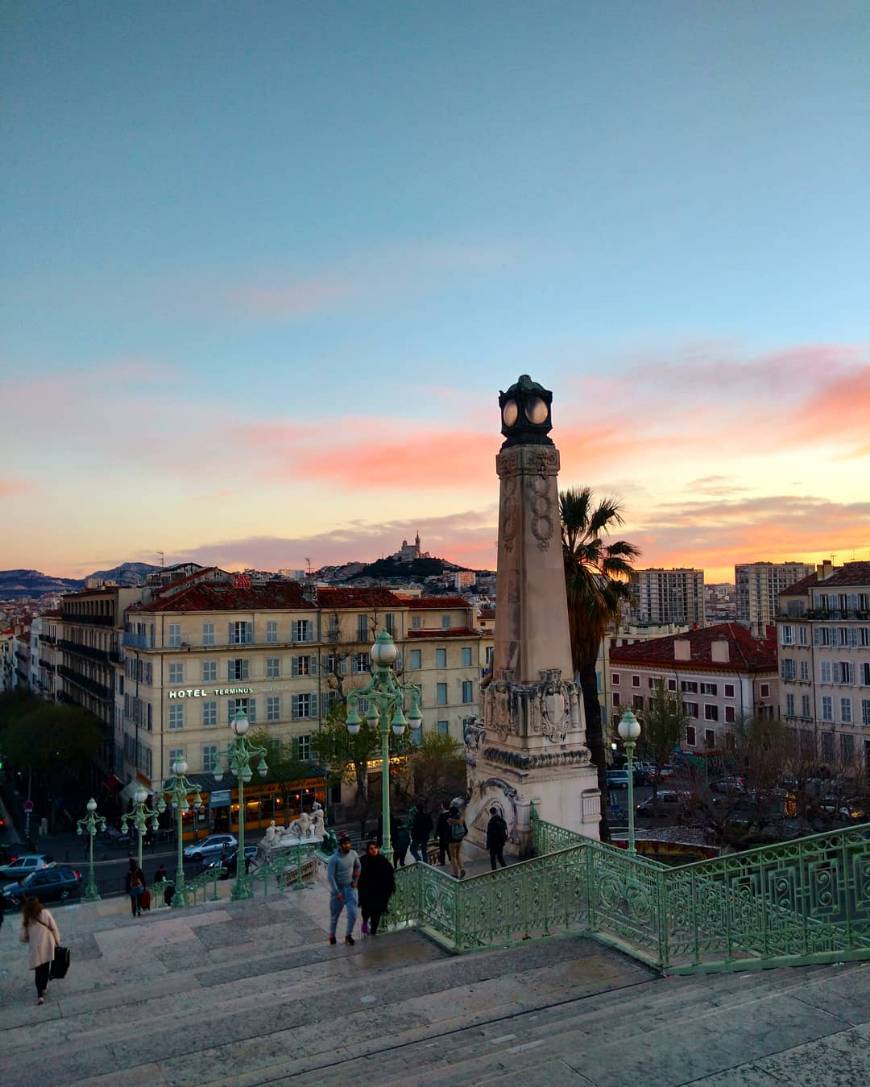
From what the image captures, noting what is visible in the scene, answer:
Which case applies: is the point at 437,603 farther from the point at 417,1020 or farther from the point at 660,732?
the point at 417,1020

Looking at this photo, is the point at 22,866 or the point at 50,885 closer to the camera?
the point at 50,885

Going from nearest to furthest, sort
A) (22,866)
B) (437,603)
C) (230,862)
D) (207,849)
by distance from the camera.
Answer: (230,862)
(22,866)
(207,849)
(437,603)

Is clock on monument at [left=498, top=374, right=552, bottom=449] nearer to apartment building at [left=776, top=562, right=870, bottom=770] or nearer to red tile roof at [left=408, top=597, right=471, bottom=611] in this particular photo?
red tile roof at [left=408, top=597, right=471, bottom=611]

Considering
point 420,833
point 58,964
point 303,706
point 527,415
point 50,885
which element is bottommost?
point 50,885

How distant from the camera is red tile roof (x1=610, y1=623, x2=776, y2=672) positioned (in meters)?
54.8

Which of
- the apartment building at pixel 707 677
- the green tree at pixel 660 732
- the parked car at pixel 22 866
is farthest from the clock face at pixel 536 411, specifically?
the apartment building at pixel 707 677

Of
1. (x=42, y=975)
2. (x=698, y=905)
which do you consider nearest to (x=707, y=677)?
(x=698, y=905)

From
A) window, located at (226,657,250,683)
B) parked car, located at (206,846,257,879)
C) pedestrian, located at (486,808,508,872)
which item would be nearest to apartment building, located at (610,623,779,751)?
window, located at (226,657,250,683)

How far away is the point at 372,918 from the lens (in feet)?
36.0

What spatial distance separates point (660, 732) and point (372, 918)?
38121 millimetres

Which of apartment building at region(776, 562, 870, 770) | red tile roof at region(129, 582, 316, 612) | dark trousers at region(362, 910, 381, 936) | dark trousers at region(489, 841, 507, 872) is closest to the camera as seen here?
dark trousers at region(362, 910, 381, 936)

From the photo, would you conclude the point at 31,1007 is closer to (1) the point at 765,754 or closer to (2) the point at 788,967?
(2) the point at 788,967

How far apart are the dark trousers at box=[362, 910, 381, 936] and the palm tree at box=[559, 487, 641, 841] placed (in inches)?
477

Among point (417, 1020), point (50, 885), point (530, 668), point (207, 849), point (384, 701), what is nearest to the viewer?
point (417, 1020)
